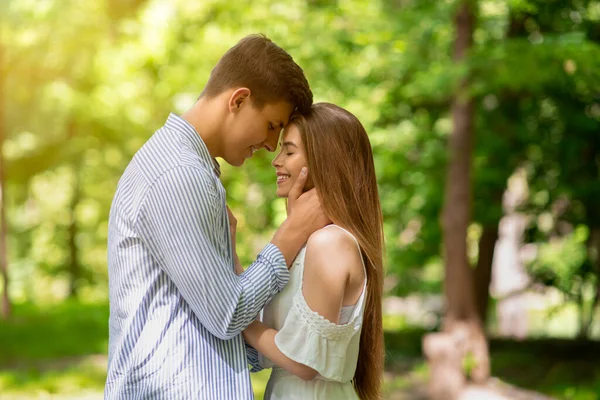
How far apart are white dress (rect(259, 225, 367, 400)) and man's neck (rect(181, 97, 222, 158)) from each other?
0.42 metres

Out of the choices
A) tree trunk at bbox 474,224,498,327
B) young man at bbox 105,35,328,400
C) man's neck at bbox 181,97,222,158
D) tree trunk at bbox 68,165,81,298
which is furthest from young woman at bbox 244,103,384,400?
tree trunk at bbox 68,165,81,298

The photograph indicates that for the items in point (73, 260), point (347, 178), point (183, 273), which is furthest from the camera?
point (73, 260)

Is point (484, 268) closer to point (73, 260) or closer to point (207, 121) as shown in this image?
point (207, 121)

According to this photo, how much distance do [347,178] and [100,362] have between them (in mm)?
9954

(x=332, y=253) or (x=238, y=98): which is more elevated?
(x=238, y=98)

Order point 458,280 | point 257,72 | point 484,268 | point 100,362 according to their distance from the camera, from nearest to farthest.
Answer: point 257,72, point 458,280, point 100,362, point 484,268

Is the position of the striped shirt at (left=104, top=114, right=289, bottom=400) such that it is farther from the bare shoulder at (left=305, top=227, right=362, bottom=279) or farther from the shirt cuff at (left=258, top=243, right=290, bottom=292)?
the bare shoulder at (left=305, top=227, right=362, bottom=279)

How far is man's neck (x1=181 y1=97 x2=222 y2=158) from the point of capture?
7.87ft

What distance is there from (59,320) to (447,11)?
8922 mm

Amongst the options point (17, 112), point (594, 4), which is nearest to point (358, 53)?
point (594, 4)

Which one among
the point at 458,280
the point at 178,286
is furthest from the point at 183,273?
the point at 458,280

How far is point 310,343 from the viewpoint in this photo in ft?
7.57

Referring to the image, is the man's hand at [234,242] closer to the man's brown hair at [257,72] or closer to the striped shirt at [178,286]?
the striped shirt at [178,286]

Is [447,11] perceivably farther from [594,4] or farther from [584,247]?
[584,247]
